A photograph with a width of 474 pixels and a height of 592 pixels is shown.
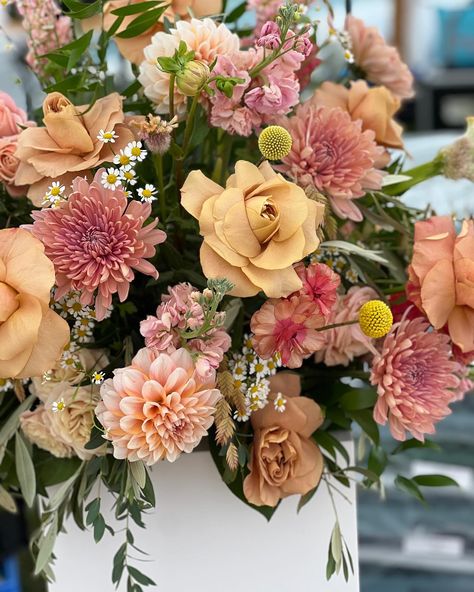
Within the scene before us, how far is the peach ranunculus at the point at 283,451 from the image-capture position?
0.50 metres

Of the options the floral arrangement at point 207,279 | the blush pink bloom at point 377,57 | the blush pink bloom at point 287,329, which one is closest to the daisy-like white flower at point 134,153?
the floral arrangement at point 207,279

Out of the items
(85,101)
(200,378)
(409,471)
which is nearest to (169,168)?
(85,101)

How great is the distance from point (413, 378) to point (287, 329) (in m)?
0.09

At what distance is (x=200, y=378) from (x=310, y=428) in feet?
0.40

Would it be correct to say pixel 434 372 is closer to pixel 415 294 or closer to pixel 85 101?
pixel 415 294

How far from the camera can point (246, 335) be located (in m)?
0.50

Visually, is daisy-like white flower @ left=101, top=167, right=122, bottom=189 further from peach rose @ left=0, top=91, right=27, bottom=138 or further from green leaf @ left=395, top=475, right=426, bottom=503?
green leaf @ left=395, top=475, right=426, bottom=503

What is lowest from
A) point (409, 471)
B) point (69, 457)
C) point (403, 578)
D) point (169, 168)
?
point (403, 578)

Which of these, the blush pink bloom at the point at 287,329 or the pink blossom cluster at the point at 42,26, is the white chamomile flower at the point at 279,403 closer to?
the blush pink bloom at the point at 287,329

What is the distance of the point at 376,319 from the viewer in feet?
1.51

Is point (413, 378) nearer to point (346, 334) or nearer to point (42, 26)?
point (346, 334)

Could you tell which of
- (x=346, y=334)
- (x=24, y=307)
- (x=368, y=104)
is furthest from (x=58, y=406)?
(x=368, y=104)

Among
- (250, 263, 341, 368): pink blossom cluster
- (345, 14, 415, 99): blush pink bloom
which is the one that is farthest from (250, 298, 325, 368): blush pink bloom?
(345, 14, 415, 99): blush pink bloom

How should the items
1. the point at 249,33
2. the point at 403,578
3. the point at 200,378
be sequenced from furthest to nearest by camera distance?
the point at 403,578
the point at 249,33
the point at 200,378
